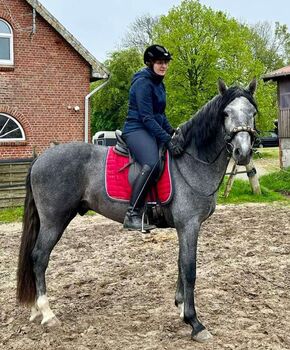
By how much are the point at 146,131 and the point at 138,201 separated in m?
0.74

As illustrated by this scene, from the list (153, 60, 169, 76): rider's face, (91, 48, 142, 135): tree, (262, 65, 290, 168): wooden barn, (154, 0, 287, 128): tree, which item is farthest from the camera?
(91, 48, 142, 135): tree

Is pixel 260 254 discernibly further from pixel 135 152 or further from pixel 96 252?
pixel 135 152

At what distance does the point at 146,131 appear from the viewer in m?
4.59

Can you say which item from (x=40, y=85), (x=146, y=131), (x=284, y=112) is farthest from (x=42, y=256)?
(x=284, y=112)

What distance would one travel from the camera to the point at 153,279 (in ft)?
19.9

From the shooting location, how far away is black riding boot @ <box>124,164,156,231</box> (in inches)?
173

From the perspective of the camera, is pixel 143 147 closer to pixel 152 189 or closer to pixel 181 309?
pixel 152 189

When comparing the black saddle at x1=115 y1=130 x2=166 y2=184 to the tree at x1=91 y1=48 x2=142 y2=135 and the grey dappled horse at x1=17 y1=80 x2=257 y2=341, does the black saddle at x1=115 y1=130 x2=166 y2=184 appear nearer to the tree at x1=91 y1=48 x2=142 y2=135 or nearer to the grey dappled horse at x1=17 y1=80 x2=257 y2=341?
the grey dappled horse at x1=17 y1=80 x2=257 y2=341

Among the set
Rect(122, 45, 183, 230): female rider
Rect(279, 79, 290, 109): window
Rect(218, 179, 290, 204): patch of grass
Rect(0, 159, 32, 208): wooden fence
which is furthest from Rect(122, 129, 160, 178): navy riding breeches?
Rect(279, 79, 290, 109): window

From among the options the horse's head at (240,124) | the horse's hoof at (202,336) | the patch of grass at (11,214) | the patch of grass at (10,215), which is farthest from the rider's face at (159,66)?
the patch of grass at (10,215)

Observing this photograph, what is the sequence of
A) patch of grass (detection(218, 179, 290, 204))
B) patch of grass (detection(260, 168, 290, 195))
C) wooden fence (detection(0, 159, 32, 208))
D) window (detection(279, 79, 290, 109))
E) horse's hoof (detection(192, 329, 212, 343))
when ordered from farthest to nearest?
1. window (detection(279, 79, 290, 109))
2. patch of grass (detection(260, 168, 290, 195))
3. patch of grass (detection(218, 179, 290, 204))
4. wooden fence (detection(0, 159, 32, 208))
5. horse's hoof (detection(192, 329, 212, 343))

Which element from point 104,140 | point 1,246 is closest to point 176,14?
point 104,140

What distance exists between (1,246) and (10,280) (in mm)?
2242

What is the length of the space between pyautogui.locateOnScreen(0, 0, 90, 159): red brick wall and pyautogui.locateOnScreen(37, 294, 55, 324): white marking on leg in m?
11.7
